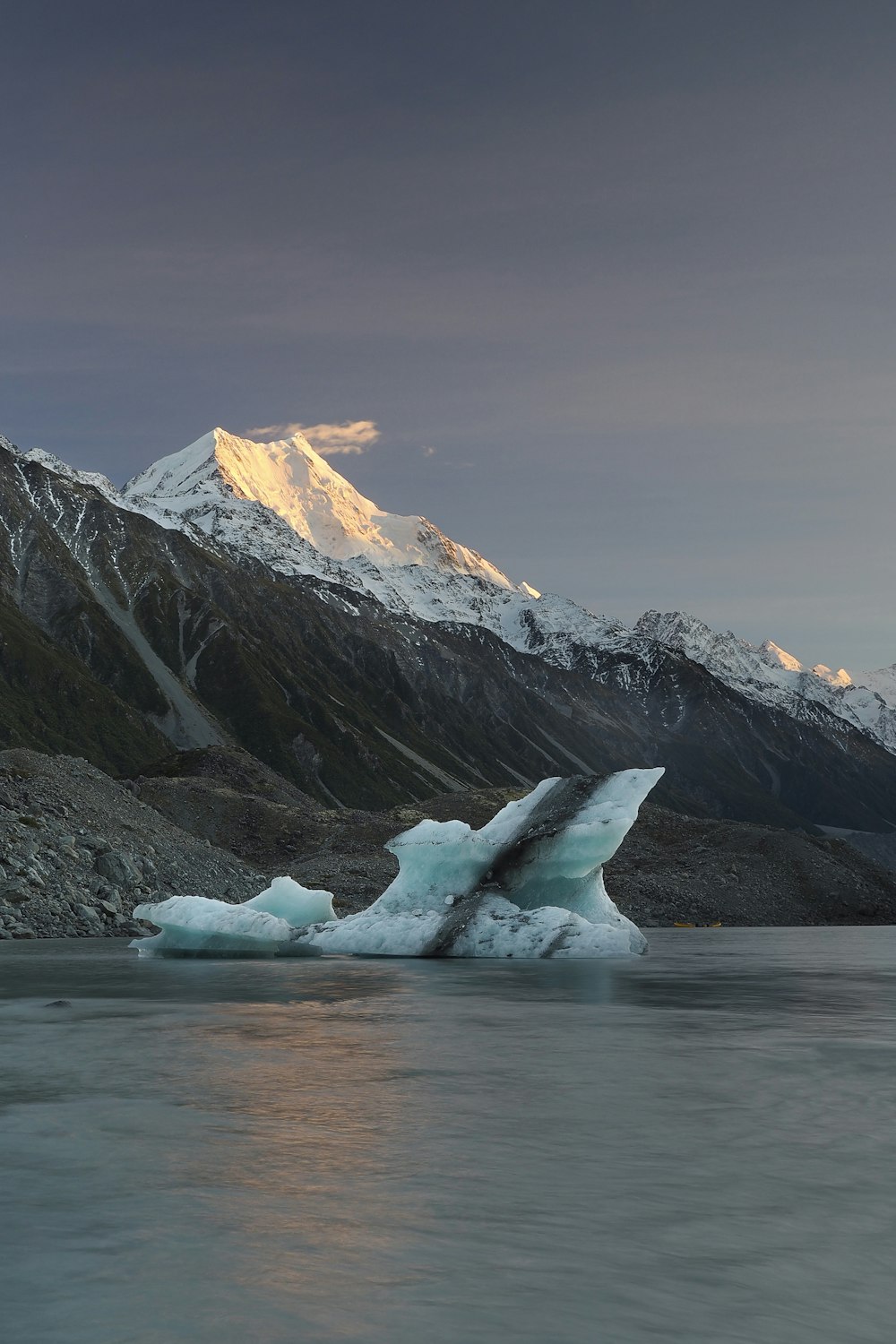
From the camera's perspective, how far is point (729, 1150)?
13.0 metres

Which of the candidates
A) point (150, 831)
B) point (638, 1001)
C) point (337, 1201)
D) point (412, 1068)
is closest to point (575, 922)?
point (638, 1001)

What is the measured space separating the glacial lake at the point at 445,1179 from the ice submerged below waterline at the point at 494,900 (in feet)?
59.4

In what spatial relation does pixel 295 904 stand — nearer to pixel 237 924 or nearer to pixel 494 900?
pixel 237 924

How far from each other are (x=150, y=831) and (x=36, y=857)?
2052cm

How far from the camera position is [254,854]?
115 meters

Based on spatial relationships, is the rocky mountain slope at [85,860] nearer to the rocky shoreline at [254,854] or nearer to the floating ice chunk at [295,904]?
the rocky shoreline at [254,854]

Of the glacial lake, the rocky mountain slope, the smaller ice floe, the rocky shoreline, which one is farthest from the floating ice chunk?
the glacial lake

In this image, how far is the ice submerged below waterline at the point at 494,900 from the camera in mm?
44250

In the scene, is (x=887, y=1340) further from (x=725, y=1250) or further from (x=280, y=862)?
(x=280, y=862)

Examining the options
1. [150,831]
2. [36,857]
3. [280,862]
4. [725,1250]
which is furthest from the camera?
[280,862]

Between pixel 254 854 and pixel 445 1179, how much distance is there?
106225 millimetres

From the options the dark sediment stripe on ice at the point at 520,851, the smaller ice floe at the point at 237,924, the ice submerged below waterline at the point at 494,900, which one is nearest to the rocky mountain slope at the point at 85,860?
the smaller ice floe at the point at 237,924

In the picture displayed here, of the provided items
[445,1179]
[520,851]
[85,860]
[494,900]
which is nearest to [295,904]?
[494,900]

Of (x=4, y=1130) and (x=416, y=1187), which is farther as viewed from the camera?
(x=4, y=1130)
